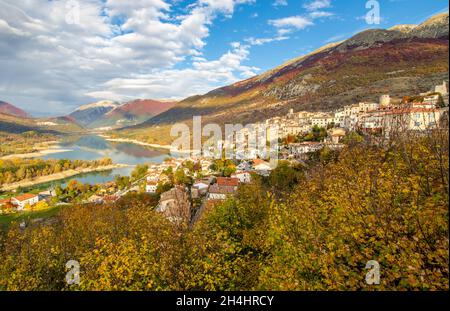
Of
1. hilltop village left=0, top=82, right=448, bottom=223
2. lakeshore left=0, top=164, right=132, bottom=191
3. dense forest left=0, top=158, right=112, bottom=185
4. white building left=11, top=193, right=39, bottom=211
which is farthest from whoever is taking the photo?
dense forest left=0, top=158, right=112, bottom=185

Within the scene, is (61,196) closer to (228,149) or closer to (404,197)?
(228,149)

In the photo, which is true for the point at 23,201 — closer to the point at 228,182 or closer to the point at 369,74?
the point at 228,182

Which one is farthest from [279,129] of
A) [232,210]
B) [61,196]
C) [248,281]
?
[248,281]

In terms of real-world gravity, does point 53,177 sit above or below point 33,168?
below

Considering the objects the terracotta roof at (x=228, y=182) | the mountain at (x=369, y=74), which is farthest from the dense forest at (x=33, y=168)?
the terracotta roof at (x=228, y=182)

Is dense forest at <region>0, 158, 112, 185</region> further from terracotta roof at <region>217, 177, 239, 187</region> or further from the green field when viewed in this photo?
terracotta roof at <region>217, 177, 239, 187</region>

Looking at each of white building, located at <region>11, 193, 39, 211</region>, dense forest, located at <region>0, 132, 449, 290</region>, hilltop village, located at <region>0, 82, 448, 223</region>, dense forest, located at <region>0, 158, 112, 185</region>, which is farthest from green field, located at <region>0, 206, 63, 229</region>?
dense forest, located at <region>0, 158, 112, 185</region>

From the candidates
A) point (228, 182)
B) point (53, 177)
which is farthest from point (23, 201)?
point (228, 182)

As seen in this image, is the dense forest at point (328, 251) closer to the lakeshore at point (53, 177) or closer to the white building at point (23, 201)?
the white building at point (23, 201)
